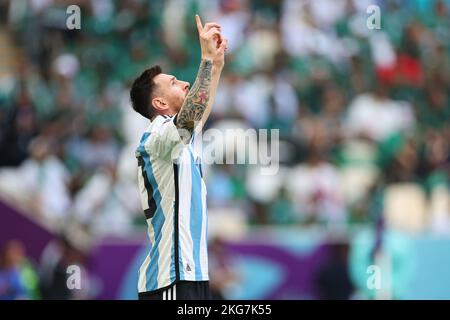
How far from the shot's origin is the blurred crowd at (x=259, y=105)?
14.0 m

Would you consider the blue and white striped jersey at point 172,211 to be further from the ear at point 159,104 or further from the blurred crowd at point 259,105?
the blurred crowd at point 259,105

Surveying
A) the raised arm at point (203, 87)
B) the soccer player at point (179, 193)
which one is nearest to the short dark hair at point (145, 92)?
the soccer player at point (179, 193)

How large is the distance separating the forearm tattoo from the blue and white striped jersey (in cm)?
9

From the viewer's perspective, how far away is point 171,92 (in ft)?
23.9

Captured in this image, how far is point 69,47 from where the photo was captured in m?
16.3

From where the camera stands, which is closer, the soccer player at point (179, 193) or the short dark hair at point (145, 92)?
the soccer player at point (179, 193)

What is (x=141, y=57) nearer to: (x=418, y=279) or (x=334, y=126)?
(x=334, y=126)

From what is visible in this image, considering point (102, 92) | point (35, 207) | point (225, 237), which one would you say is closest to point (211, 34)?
point (225, 237)

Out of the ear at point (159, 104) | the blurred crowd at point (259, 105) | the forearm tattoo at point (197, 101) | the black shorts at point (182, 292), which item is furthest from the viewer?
the blurred crowd at point (259, 105)

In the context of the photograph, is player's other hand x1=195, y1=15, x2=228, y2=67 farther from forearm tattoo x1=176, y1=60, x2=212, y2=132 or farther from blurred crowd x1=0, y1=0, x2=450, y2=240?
blurred crowd x1=0, y1=0, x2=450, y2=240

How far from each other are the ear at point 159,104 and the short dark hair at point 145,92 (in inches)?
1.8

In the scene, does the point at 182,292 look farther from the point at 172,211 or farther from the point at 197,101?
the point at 197,101

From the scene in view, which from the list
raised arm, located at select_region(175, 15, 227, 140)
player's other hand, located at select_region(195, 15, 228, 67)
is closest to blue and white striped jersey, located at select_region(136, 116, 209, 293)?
raised arm, located at select_region(175, 15, 227, 140)

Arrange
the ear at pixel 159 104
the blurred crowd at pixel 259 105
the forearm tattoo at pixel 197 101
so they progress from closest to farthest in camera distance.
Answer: the forearm tattoo at pixel 197 101, the ear at pixel 159 104, the blurred crowd at pixel 259 105
